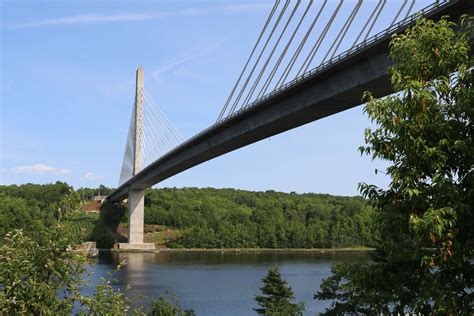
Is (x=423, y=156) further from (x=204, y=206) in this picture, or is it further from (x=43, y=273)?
(x=204, y=206)

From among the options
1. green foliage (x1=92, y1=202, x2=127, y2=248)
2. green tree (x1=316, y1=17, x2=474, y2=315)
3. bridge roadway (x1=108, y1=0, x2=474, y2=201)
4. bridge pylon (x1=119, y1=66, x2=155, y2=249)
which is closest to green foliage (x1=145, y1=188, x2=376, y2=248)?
green foliage (x1=92, y1=202, x2=127, y2=248)

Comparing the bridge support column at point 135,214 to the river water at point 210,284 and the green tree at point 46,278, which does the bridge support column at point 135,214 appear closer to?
the river water at point 210,284

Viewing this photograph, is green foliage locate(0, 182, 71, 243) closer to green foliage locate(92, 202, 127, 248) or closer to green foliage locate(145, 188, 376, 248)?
green foliage locate(92, 202, 127, 248)

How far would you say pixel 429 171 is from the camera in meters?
5.36

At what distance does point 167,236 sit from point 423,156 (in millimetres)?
96956

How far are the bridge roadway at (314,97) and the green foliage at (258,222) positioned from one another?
50.8 metres

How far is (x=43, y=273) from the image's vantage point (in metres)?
5.48

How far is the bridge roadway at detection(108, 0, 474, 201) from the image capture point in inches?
854

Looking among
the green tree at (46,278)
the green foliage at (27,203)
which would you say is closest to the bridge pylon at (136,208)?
the green foliage at (27,203)

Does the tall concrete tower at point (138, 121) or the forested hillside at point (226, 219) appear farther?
the forested hillside at point (226, 219)

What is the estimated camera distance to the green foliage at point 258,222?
100m

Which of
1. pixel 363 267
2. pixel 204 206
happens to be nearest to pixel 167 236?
pixel 204 206

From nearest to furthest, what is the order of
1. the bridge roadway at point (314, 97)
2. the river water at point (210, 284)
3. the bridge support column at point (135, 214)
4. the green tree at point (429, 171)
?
the green tree at point (429, 171)
the bridge roadway at point (314, 97)
the river water at point (210, 284)
the bridge support column at point (135, 214)

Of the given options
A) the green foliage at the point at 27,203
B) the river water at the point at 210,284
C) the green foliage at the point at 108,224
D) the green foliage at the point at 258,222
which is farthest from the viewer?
the green foliage at the point at 258,222
